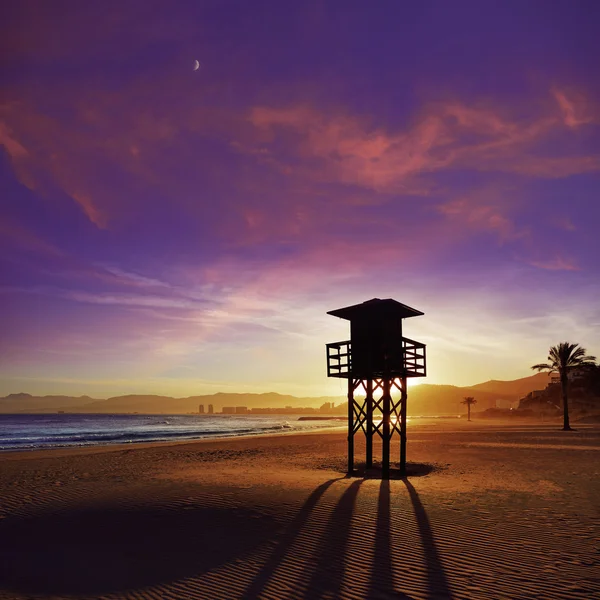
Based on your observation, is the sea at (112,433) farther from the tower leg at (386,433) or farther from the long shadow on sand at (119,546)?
the tower leg at (386,433)

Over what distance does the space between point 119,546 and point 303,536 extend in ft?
13.9

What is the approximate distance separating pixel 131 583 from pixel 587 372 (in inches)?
4146

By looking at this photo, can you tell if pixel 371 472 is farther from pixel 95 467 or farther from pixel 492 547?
pixel 95 467

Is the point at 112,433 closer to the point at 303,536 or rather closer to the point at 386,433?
the point at 386,433

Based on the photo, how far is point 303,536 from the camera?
11.1 m

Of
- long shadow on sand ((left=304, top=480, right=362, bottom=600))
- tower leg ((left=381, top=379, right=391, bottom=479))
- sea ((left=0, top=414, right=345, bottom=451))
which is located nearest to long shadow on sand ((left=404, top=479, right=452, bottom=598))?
long shadow on sand ((left=304, top=480, right=362, bottom=600))

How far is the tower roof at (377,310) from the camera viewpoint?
829 inches

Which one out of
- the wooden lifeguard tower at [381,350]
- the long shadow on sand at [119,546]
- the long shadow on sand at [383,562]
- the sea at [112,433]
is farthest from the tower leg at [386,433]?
the sea at [112,433]

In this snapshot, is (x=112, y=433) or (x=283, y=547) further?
(x=112, y=433)

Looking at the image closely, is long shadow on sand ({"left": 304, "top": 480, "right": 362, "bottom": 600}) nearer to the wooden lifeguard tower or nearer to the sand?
the sand

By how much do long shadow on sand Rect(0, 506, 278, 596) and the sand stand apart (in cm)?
4

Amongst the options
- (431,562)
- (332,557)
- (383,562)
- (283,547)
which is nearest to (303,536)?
(283,547)

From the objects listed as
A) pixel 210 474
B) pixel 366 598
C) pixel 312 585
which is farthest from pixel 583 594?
pixel 210 474

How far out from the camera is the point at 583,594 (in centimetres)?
768
